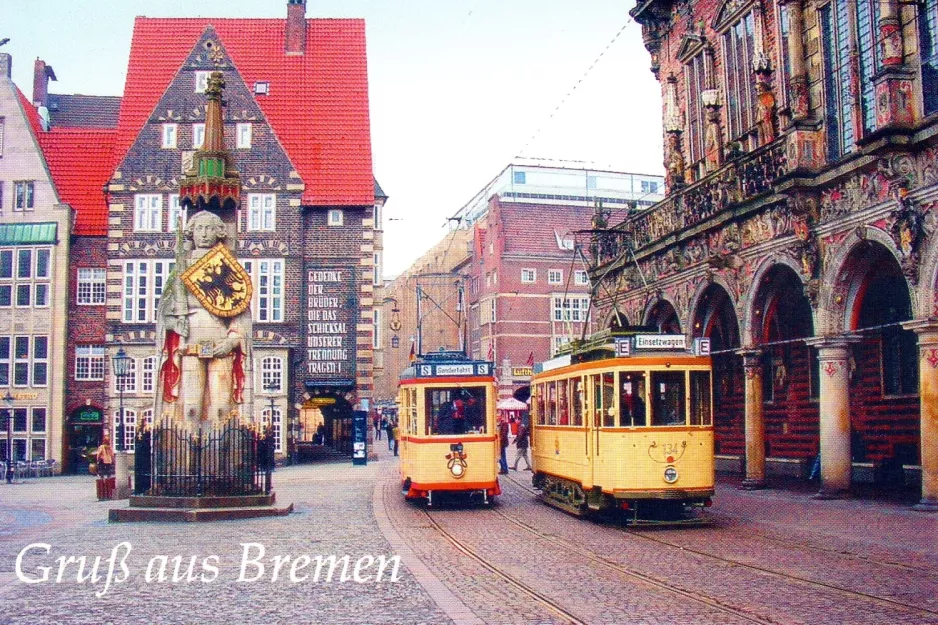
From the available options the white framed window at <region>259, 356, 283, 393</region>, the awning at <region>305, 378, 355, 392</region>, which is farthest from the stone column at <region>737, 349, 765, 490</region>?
the white framed window at <region>259, 356, 283, 393</region>

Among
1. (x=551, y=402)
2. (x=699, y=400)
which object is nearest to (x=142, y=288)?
(x=551, y=402)

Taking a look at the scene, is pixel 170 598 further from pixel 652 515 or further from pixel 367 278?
pixel 367 278

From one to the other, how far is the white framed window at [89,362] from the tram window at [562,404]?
101 ft

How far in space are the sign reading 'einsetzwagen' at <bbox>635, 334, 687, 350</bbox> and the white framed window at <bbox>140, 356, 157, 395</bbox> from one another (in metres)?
32.2

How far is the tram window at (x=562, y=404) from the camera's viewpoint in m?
21.0

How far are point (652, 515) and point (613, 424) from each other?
254 centimetres

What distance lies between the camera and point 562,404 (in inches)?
846

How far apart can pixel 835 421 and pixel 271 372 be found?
28.8m

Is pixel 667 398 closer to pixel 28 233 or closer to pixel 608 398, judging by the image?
pixel 608 398

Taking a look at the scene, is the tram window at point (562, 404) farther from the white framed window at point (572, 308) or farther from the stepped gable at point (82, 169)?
the white framed window at point (572, 308)

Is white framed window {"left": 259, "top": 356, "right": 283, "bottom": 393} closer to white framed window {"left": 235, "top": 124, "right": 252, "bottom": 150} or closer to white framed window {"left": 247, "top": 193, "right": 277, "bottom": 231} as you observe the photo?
white framed window {"left": 247, "top": 193, "right": 277, "bottom": 231}

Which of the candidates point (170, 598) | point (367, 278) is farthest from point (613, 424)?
point (367, 278)

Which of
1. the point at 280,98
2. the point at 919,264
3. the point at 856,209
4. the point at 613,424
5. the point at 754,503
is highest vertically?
the point at 280,98

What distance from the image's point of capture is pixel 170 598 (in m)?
11.4
